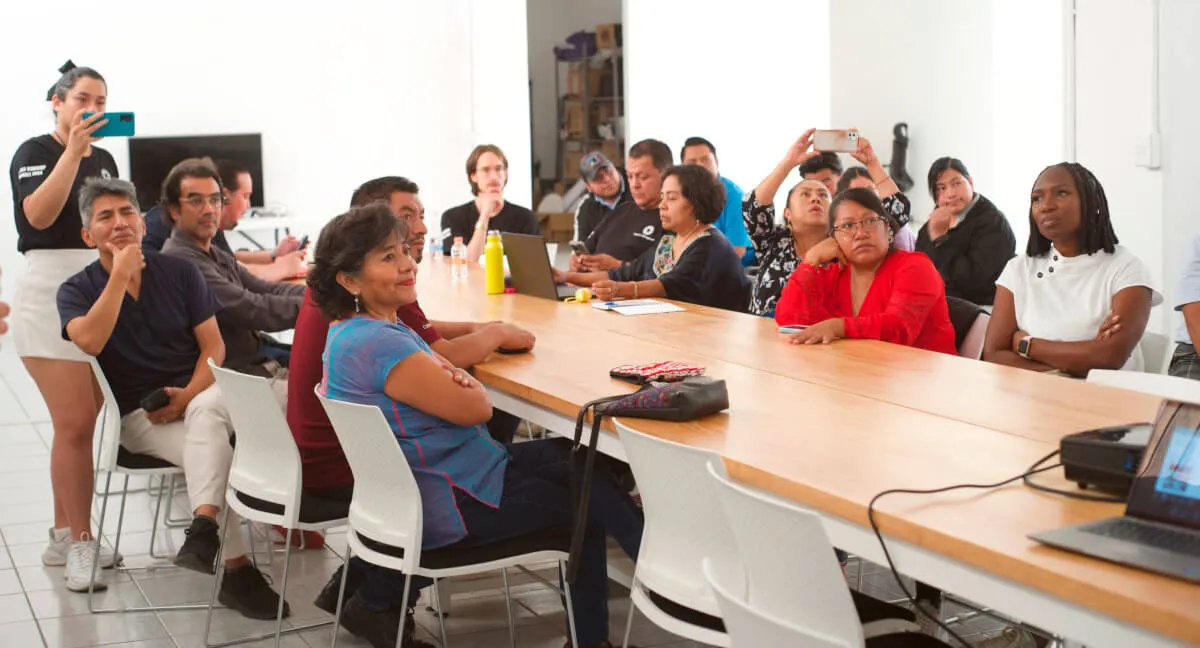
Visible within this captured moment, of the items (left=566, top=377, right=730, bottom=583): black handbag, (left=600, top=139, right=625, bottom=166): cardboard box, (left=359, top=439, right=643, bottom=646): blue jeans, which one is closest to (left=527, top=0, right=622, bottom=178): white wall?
(left=600, top=139, right=625, bottom=166): cardboard box

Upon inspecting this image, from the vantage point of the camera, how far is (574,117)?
1211 centimetres

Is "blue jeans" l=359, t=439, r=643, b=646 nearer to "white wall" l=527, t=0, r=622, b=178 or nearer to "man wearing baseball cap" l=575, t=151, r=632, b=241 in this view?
"man wearing baseball cap" l=575, t=151, r=632, b=241

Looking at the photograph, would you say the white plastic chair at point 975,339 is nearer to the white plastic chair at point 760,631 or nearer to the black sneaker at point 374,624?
the black sneaker at point 374,624

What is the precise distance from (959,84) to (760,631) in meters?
6.81

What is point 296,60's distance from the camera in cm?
967

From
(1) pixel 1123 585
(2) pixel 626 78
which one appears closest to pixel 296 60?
(2) pixel 626 78

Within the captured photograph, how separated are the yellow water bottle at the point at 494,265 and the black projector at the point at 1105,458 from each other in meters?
3.15

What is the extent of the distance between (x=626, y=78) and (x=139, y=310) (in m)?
6.29

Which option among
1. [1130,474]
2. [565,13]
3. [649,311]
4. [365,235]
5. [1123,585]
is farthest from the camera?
[565,13]

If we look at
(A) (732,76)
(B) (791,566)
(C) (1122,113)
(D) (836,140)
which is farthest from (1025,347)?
(A) (732,76)

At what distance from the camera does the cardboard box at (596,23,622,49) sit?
11.8 metres

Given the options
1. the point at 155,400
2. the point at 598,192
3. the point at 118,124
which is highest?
the point at 118,124

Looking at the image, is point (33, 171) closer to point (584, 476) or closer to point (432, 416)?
point (432, 416)

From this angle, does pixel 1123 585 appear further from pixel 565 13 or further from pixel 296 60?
pixel 565 13
